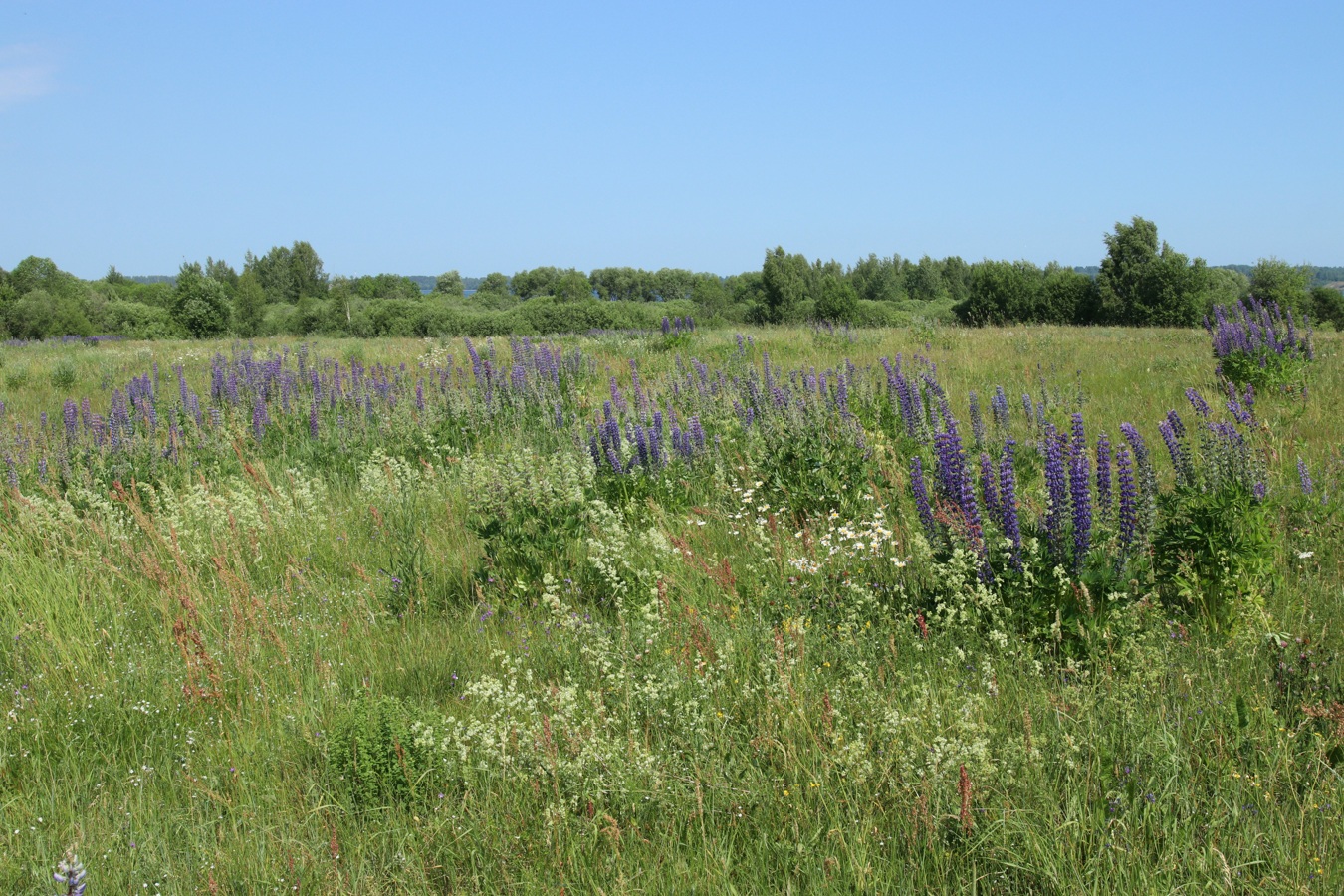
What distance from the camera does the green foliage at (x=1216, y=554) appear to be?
3816 millimetres

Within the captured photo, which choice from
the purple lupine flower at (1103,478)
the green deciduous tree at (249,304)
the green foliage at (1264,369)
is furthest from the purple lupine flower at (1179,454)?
the green deciduous tree at (249,304)

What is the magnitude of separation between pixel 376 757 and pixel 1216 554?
3791 millimetres

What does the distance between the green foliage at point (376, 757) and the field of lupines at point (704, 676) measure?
0.06ft

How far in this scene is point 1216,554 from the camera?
152 inches

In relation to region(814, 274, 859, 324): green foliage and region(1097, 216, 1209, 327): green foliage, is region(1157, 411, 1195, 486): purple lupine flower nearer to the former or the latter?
region(814, 274, 859, 324): green foliage

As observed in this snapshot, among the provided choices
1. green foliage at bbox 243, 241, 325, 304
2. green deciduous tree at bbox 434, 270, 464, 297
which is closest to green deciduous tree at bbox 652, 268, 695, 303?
green deciduous tree at bbox 434, 270, 464, 297

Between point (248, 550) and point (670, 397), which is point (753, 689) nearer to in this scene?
point (248, 550)

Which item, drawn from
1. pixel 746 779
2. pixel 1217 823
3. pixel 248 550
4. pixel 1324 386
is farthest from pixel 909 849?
pixel 1324 386

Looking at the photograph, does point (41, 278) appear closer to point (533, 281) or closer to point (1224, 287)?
point (533, 281)

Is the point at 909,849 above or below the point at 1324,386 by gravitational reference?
below

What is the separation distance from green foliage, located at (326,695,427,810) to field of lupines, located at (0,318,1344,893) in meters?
0.02

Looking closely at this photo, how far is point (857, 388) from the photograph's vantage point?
9.19 m

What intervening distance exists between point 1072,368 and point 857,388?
199 inches

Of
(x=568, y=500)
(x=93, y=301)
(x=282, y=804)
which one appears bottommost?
(x=282, y=804)
